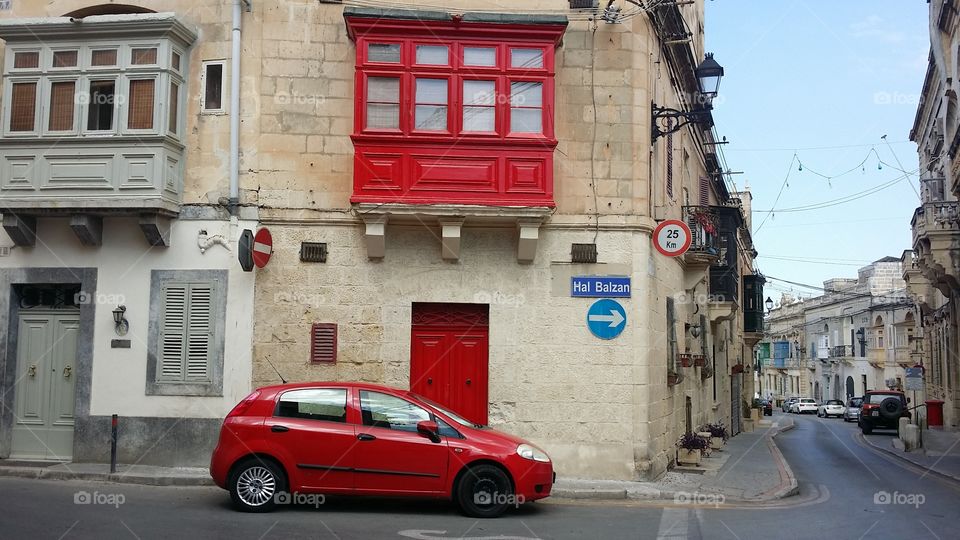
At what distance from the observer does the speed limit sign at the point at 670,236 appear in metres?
13.9

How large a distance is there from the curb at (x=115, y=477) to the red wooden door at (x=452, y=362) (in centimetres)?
360

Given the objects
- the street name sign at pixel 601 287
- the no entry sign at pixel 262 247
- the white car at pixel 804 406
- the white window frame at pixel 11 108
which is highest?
the white window frame at pixel 11 108

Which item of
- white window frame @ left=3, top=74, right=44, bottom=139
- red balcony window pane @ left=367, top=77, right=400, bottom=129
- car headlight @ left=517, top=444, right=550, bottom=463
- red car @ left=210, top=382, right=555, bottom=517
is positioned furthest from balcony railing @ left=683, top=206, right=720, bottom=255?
white window frame @ left=3, top=74, right=44, bottom=139

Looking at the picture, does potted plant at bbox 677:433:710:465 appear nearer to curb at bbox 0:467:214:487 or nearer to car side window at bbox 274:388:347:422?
car side window at bbox 274:388:347:422

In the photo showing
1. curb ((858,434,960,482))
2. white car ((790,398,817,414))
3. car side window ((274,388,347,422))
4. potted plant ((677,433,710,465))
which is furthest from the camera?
white car ((790,398,817,414))

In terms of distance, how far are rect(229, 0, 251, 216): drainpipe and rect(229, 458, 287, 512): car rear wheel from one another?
203 inches

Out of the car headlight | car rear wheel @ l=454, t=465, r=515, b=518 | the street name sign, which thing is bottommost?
car rear wheel @ l=454, t=465, r=515, b=518

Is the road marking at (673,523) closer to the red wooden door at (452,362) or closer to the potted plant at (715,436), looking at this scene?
the red wooden door at (452,362)

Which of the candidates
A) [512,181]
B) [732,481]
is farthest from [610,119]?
[732,481]

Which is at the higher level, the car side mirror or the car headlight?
the car side mirror

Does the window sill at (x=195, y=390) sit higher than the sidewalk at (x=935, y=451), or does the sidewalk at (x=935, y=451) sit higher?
the window sill at (x=195, y=390)

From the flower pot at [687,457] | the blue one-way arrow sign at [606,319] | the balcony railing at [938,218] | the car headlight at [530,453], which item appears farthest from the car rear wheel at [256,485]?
the balcony railing at [938,218]

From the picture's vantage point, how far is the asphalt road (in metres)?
8.79

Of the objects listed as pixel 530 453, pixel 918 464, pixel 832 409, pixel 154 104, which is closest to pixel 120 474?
pixel 154 104
